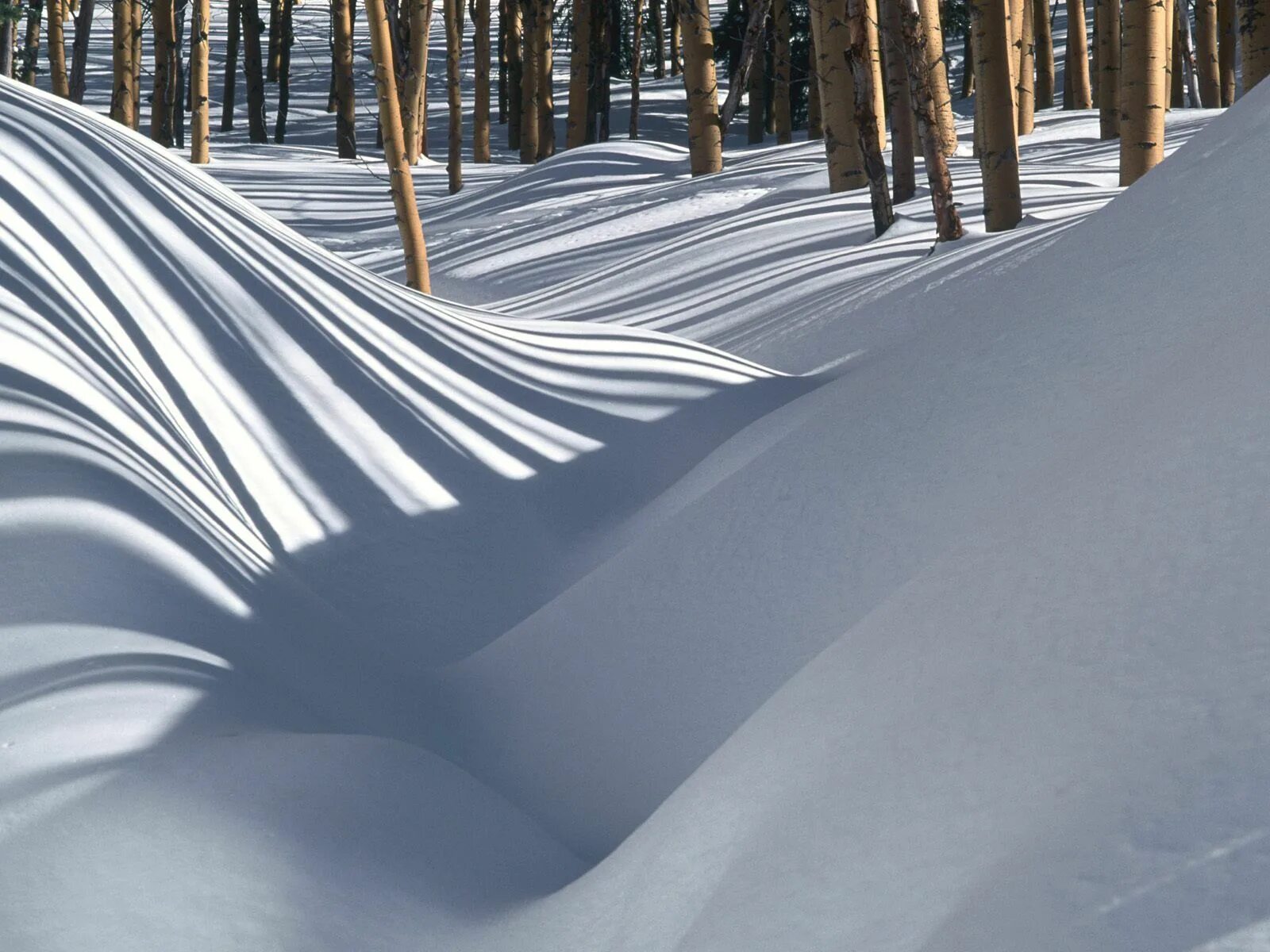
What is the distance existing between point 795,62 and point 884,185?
47.5 feet

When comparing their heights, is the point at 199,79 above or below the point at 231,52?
below

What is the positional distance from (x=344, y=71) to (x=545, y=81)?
3.26 metres

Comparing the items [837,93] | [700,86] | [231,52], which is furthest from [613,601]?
[231,52]

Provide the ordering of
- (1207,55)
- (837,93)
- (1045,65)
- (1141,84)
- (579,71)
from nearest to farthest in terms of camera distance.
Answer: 1. (1141,84)
2. (837,93)
3. (1207,55)
4. (579,71)
5. (1045,65)

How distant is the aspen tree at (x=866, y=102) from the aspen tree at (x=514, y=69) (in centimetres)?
1295

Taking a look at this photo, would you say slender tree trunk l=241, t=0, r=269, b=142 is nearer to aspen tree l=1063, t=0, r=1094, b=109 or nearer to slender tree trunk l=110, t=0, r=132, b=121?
slender tree trunk l=110, t=0, r=132, b=121

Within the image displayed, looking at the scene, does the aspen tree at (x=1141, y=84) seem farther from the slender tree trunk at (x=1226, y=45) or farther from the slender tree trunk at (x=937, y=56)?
the slender tree trunk at (x=1226, y=45)

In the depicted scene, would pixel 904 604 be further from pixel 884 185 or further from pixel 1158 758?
pixel 884 185

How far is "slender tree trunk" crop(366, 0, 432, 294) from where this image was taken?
7.61m

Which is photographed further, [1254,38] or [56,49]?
[56,49]

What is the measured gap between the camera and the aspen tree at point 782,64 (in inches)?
693

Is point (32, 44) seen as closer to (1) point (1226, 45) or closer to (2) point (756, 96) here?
(2) point (756, 96)

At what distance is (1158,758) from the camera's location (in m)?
1.42

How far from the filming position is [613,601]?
3.39 metres
